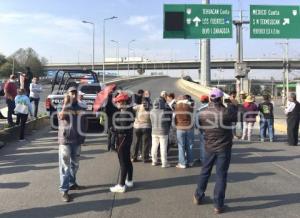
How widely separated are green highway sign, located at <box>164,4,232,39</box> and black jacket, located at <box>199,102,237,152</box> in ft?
71.0

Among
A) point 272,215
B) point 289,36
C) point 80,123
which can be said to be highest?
point 289,36

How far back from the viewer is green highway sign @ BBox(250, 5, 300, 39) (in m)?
Answer: 29.5

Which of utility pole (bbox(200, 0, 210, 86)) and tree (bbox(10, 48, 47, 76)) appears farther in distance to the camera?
tree (bbox(10, 48, 47, 76))

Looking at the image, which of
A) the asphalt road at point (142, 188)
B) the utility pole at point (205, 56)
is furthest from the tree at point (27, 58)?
the asphalt road at point (142, 188)

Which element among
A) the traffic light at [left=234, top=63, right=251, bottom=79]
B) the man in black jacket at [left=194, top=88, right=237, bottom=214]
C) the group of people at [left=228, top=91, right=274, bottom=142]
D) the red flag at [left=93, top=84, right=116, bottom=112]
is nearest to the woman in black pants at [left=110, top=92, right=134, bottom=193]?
the man in black jacket at [left=194, top=88, right=237, bottom=214]

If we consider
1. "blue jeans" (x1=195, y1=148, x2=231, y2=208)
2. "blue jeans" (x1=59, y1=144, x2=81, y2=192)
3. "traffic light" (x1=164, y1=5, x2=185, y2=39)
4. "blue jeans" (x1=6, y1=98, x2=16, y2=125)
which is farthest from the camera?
"traffic light" (x1=164, y1=5, x2=185, y2=39)

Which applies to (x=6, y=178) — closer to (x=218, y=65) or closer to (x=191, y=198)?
(x=191, y=198)

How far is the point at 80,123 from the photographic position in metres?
8.81

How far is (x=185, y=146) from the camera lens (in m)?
11.7

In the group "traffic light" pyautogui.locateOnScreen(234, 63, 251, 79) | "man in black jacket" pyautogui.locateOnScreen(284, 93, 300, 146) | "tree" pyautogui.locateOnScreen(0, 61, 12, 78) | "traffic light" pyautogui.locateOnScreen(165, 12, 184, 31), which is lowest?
"man in black jacket" pyautogui.locateOnScreen(284, 93, 300, 146)

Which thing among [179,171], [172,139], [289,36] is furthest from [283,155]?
[289,36]

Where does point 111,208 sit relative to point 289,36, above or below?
below

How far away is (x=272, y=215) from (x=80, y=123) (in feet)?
11.7

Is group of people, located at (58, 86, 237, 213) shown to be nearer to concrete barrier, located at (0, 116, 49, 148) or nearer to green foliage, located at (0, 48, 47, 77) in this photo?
concrete barrier, located at (0, 116, 49, 148)
